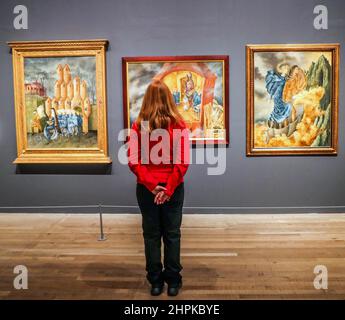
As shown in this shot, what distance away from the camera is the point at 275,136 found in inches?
259

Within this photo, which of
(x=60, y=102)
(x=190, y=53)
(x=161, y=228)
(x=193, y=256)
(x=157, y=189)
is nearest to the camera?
(x=157, y=189)

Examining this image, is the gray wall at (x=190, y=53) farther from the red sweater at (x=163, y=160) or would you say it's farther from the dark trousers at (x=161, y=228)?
the red sweater at (x=163, y=160)

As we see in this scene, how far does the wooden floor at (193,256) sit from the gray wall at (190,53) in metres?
0.32

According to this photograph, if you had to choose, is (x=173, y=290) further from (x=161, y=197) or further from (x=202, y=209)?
(x=202, y=209)

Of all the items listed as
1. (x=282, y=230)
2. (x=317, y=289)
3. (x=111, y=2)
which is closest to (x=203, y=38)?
(x=111, y=2)

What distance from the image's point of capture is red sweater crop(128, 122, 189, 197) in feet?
11.7

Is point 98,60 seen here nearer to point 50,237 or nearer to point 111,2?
point 111,2

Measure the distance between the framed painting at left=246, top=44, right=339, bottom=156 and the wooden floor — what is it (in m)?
1.19

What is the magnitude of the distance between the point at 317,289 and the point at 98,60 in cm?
461

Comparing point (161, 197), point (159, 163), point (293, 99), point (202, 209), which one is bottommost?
point (202, 209)

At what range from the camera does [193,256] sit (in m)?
4.85

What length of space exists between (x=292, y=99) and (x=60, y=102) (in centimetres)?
374

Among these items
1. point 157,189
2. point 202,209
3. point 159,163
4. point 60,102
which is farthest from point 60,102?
point 157,189

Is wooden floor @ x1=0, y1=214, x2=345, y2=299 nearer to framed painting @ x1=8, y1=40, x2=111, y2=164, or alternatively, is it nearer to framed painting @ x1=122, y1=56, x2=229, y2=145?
framed painting @ x1=8, y1=40, x2=111, y2=164
